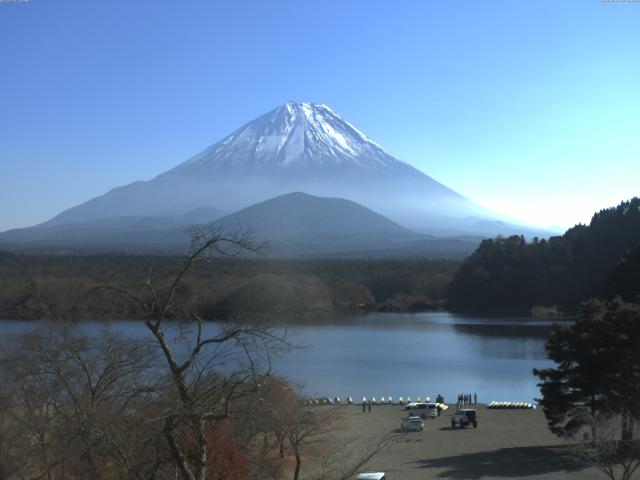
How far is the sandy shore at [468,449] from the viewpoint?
8.78 m

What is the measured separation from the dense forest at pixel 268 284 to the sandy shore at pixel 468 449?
12845mm

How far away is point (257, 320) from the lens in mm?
3320

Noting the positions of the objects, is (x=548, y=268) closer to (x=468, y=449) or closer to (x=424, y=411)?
(x=424, y=411)

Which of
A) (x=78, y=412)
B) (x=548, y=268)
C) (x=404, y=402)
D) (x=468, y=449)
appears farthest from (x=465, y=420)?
(x=548, y=268)

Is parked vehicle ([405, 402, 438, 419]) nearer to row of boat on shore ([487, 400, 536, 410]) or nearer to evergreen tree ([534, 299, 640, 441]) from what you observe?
row of boat on shore ([487, 400, 536, 410])

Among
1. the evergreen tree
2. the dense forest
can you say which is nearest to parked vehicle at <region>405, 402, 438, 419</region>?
the evergreen tree

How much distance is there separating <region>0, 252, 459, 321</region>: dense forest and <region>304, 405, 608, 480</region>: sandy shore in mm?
12845

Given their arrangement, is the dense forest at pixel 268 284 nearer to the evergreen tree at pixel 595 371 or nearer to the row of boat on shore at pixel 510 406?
the row of boat on shore at pixel 510 406

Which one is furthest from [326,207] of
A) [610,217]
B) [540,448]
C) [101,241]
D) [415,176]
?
[540,448]

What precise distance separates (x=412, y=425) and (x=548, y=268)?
2792 cm

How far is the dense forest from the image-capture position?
1122 inches

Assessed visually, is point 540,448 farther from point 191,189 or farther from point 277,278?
point 191,189

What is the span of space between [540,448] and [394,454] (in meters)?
1.90

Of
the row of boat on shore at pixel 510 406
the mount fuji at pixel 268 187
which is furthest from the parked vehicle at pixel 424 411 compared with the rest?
the mount fuji at pixel 268 187
